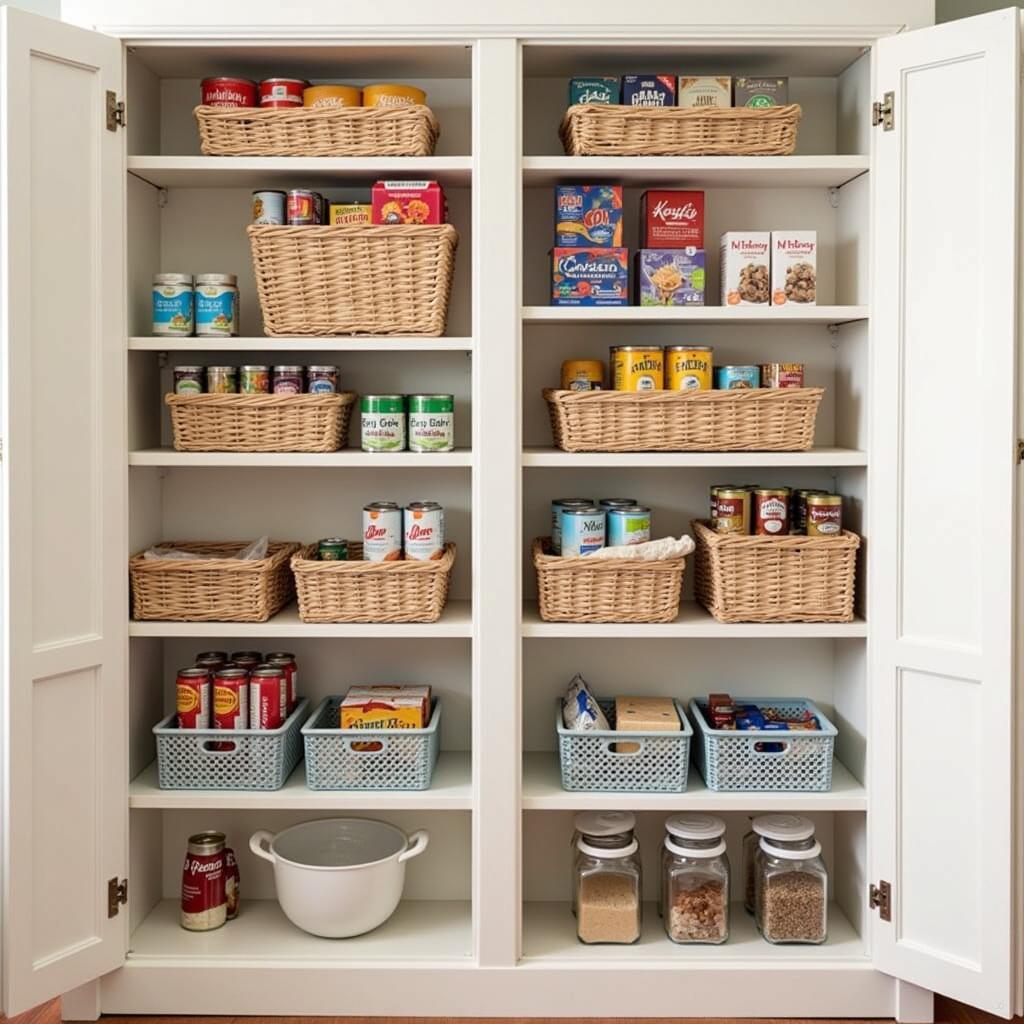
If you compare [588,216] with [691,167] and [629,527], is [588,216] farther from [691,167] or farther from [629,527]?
[629,527]

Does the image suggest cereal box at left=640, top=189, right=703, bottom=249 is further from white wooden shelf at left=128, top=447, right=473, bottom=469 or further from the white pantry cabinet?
white wooden shelf at left=128, top=447, right=473, bottom=469

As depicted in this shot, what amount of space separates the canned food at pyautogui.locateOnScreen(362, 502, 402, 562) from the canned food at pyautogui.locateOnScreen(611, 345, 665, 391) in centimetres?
56

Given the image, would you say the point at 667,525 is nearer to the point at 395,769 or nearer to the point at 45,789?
the point at 395,769

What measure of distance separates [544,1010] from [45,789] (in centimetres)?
112

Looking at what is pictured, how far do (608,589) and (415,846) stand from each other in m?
0.72

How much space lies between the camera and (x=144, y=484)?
2.60 m

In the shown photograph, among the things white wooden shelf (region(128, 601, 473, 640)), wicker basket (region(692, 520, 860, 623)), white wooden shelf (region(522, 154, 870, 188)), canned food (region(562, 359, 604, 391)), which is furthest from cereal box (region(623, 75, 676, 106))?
white wooden shelf (region(128, 601, 473, 640))

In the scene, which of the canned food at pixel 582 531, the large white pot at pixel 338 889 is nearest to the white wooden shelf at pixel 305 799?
the large white pot at pixel 338 889

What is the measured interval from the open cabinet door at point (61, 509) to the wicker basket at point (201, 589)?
65mm

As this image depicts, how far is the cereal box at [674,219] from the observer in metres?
2.50

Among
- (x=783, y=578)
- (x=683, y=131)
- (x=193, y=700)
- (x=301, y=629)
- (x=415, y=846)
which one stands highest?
(x=683, y=131)

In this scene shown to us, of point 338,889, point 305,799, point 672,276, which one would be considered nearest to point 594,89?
point 672,276

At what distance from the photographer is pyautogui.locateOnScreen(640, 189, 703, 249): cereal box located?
2.50 metres

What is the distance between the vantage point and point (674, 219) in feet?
8.19
